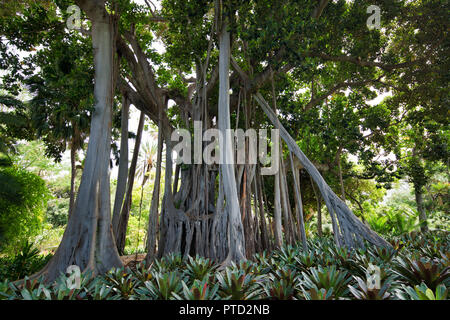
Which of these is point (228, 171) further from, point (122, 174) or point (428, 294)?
point (122, 174)

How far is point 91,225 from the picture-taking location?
3447mm

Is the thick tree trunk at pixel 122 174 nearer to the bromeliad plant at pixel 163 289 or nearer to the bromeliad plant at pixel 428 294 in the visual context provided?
the bromeliad plant at pixel 163 289

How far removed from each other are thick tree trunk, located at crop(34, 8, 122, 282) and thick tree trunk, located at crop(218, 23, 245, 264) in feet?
5.59

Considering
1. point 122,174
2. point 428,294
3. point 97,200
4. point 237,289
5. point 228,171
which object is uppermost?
point 122,174

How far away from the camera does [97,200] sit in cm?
359

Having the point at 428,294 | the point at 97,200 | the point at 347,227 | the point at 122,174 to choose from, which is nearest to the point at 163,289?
the point at 428,294

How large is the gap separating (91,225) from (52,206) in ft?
56.5

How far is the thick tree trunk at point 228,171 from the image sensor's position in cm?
330

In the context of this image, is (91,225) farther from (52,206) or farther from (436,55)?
(52,206)

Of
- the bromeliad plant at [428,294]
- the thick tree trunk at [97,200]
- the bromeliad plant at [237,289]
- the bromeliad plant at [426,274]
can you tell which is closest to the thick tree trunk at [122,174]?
the thick tree trunk at [97,200]

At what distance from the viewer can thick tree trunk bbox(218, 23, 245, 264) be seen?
3.30 meters

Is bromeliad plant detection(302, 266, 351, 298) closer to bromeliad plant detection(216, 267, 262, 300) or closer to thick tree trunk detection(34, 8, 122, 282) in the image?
bromeliad plant detection(216, 267, 262, 300)

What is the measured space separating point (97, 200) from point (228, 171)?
77.3 inches
